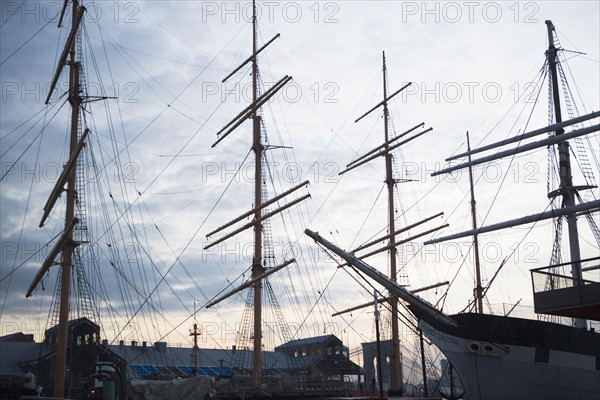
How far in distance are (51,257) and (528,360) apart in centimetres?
2053

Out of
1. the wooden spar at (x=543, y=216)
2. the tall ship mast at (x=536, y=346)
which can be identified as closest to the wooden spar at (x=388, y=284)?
the tall ship mast at (x=536, y=346)

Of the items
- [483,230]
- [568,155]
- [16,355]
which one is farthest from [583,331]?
[16,355]

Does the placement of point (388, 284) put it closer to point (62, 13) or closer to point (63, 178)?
point (63, 178)

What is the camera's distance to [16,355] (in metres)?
58.7

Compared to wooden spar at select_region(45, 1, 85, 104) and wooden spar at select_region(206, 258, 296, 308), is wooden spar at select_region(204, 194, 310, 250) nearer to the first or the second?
wooden spar at select_region(206, 258, 296, 308)

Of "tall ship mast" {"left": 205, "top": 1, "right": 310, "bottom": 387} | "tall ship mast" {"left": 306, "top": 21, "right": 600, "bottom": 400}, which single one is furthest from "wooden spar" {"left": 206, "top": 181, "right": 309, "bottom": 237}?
"tall ship mast" {"left": 306, "top": 21, "right": 600, "bottom": 400}

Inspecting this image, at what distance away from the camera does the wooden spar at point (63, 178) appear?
1281 inches

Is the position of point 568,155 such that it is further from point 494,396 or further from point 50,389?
point 50,389

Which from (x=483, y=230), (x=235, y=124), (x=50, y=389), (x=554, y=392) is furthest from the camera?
(x=235, y=124)

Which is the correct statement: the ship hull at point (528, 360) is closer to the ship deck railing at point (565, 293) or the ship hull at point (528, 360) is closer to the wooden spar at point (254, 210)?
the ship deck railing at point (565, 293)

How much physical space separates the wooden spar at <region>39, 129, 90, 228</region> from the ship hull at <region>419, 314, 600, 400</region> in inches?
747

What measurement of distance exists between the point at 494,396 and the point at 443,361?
3257cm

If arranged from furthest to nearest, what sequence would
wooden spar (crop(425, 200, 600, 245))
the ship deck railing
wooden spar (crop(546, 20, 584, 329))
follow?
1. wooden spar (crop(546, 20, 584, 329))
2. wooden spar (crop(425, 200, 600, 245))
3. the ship deck railing

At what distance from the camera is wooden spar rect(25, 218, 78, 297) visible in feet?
103
